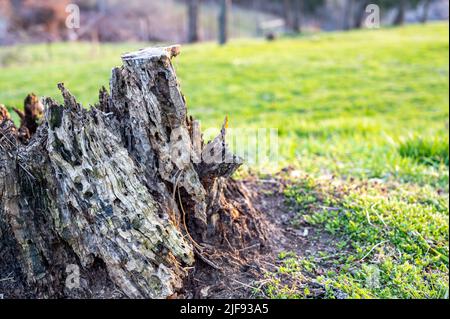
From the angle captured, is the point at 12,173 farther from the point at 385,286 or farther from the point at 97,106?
the point at 385,286

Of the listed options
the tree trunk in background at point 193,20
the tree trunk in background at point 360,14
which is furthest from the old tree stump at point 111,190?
the tree trunk in background at point 360,14

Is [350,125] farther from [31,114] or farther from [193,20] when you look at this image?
[193,20]

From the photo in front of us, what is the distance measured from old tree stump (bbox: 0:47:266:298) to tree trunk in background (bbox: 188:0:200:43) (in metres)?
23.1

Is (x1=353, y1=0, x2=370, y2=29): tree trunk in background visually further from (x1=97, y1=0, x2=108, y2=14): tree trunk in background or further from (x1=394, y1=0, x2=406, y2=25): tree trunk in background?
(x1=97, y1=0, x2=108, y2=14): tree trunk in background

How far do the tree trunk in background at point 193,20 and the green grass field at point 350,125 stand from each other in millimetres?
5363

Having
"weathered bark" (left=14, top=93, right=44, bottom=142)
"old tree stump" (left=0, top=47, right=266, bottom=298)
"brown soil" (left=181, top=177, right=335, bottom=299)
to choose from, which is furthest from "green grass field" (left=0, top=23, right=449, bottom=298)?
"weathered bark" (left=14, top=93, right=44, bottom=142)

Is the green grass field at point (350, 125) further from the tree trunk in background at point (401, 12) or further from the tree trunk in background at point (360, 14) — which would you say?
the tree trunk in background at point (401, 12)

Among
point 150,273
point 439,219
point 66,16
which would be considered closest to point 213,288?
point 150,273

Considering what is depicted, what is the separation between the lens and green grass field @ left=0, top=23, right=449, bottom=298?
11.6ft

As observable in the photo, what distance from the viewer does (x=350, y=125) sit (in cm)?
813

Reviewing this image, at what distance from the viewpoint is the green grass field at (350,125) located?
354cm

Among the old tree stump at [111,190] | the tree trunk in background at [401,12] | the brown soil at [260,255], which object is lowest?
the brown soil at [260,255]

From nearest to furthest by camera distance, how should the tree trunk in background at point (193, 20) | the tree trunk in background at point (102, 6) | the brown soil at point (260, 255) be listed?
1. the brown soil at point (260, 255)
2. the tree trunk in background at point (193, 20)
3. the tree trunk in background at point (102, 6)

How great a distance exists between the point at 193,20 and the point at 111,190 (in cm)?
2408
